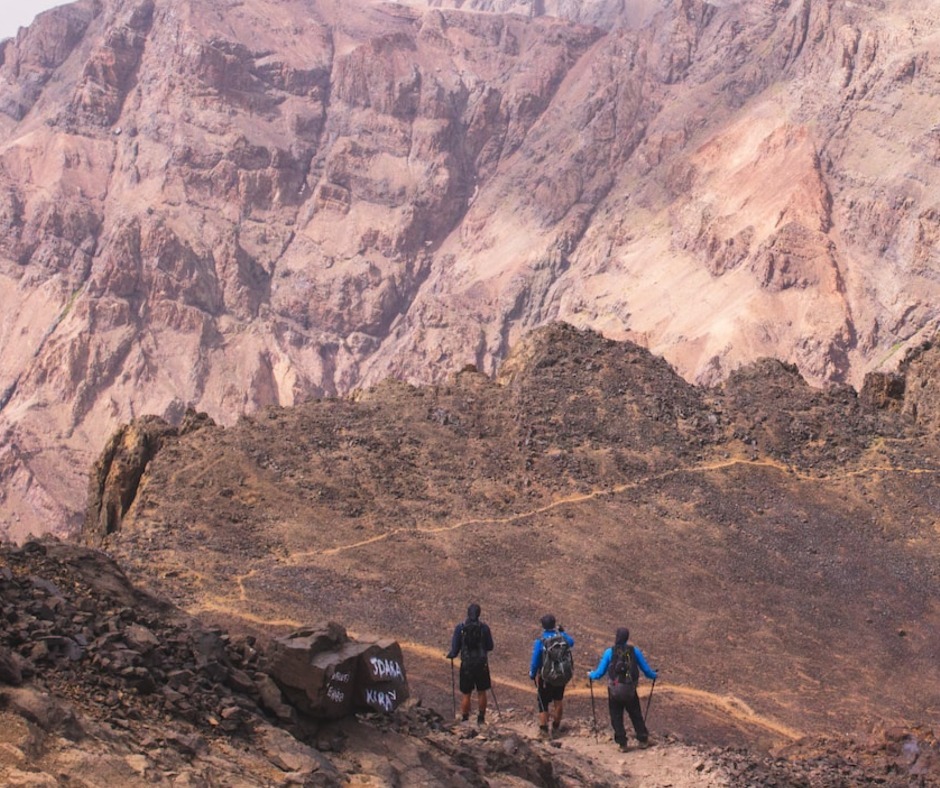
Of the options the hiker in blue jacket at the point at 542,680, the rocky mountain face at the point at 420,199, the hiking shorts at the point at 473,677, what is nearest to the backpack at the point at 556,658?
the hiker in blue jacket at the point at 542,680

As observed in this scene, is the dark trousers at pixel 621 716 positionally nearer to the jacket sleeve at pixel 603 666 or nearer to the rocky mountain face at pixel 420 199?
the jacket sleeve at pixel 603 666

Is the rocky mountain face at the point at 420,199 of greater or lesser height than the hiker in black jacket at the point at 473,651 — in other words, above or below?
above

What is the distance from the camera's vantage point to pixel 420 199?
142000 mm

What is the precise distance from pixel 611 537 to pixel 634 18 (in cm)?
15199

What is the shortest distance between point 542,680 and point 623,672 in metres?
1.31

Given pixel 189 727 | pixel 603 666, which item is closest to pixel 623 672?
pixel 603 666

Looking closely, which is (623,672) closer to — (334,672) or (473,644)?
(473,644)

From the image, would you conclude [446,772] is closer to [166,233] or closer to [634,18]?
[166,233]

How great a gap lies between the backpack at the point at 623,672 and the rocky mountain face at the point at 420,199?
80.3 m

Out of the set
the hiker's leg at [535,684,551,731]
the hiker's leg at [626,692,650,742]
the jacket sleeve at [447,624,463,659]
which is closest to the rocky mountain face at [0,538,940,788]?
the hiker's leg at [626,692,650,742]

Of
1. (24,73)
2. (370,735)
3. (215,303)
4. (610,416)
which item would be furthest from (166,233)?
(370,735)

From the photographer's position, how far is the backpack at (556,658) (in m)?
15.9

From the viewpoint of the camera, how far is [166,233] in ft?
411

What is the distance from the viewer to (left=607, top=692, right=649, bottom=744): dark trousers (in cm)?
1567
